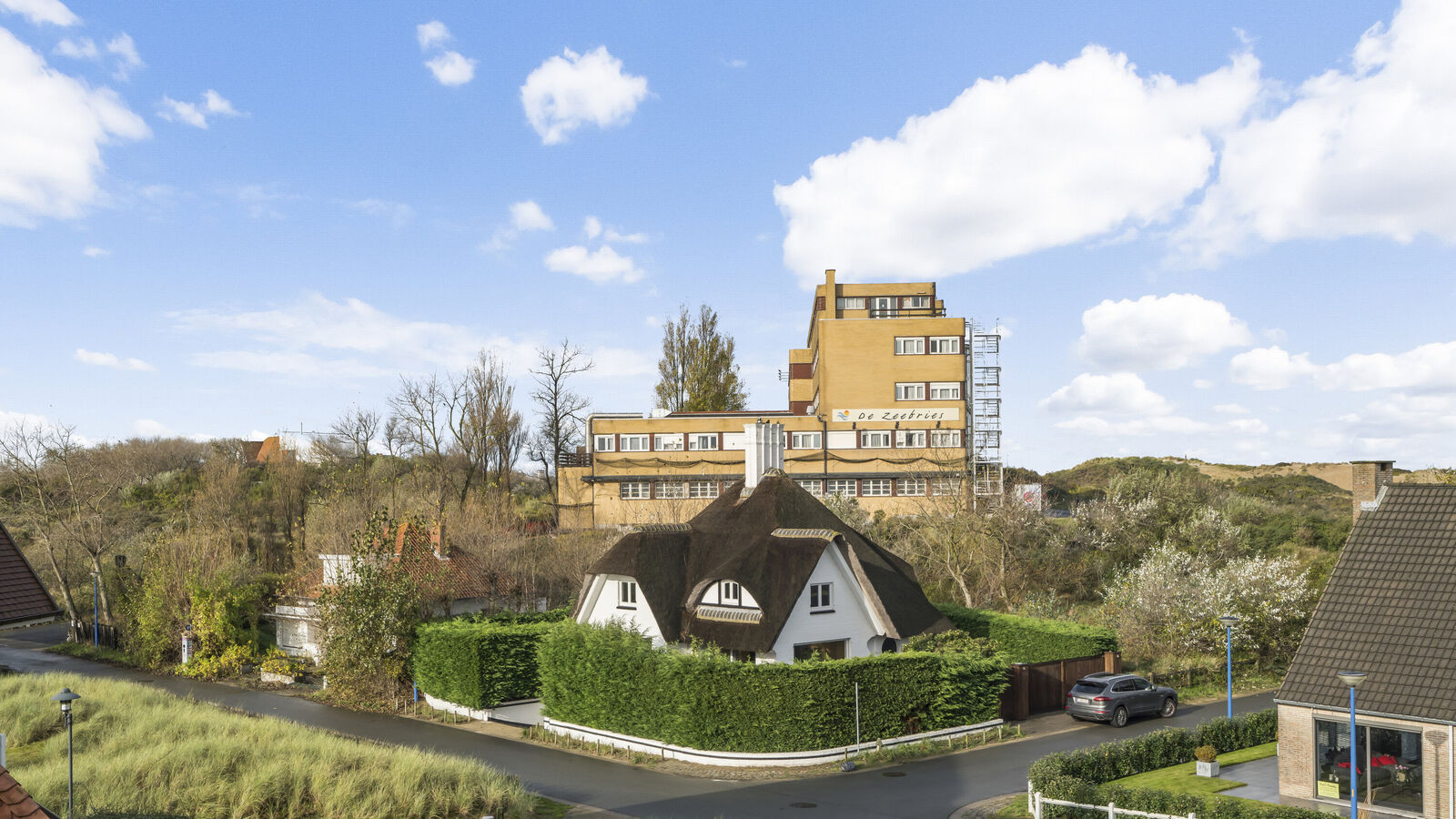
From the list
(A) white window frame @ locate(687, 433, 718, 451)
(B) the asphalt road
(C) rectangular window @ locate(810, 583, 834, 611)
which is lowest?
(B) the asphalt road

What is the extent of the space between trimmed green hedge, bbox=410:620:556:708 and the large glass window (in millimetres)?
22013

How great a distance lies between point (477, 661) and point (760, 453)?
41.0ft

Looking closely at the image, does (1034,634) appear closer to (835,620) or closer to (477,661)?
(835,620)

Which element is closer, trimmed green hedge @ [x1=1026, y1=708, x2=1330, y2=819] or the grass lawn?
trimmed green hedge @ [x1=1026, y1=708, x2=1330, y2=819]

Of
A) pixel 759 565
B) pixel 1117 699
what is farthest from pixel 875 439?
pixel 1117 699

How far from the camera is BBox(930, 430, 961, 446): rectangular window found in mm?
70875

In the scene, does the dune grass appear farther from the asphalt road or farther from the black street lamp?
the asphalt road

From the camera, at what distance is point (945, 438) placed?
233 feet

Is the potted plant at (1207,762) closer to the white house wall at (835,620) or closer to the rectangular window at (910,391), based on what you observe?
the white house wall at (835,620)

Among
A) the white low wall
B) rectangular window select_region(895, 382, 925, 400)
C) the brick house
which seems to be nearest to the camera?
the brick house

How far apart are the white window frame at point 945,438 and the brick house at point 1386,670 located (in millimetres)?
49325

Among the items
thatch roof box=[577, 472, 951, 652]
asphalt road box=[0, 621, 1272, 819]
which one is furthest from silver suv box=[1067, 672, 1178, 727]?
thatch roof box=[577, 472, 951, 652]

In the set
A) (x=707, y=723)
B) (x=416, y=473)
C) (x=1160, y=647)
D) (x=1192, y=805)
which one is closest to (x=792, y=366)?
(x=416, y=473)

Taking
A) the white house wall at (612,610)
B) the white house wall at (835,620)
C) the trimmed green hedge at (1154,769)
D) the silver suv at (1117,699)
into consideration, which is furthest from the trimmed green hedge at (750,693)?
the trimmed green hedge at (1154,769)
